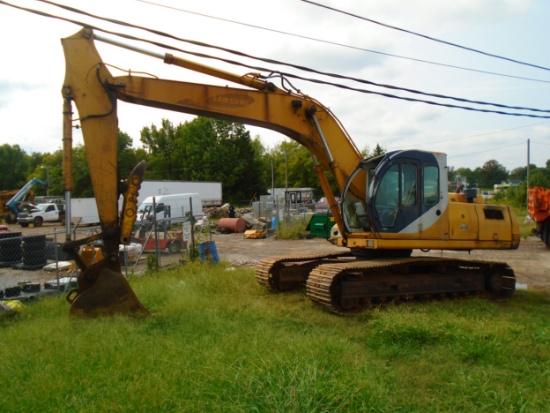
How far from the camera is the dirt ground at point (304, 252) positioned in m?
13.2

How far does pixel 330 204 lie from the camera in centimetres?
955

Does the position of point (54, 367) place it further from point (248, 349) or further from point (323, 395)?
point (323, 395)

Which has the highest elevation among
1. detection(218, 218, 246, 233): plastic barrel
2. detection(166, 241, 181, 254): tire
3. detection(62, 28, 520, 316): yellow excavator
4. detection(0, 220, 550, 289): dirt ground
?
detection(62, 28, 520, 316): yellow excavator

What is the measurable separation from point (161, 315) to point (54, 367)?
2551 millimetres

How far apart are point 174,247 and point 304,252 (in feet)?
19.8

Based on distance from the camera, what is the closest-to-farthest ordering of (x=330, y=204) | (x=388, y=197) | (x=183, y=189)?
(x=388, y=197) < (x=330, y=204) < (x=183, y=189)

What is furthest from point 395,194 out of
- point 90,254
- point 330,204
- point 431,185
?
point 90,254

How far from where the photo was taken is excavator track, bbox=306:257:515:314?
27.9 feet

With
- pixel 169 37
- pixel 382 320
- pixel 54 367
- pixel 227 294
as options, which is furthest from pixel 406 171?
pixel 54 367

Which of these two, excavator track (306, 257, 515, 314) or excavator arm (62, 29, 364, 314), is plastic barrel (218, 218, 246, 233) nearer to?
excavator track (306, 257, 515, 314)

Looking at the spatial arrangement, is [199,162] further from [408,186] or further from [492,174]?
[492,174]

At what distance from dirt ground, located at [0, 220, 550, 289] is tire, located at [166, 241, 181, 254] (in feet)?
4.73

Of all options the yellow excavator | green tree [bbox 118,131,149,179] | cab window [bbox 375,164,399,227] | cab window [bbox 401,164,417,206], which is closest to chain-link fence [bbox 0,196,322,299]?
the yellow excavator

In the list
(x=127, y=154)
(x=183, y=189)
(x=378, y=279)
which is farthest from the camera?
(x=127, y=154)
